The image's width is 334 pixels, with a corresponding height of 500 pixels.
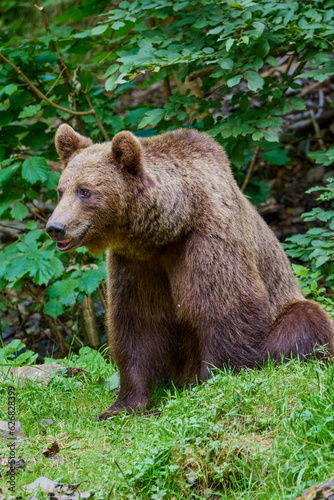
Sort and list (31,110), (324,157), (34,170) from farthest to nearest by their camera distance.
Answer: (31,110), (34,170), (324,157)

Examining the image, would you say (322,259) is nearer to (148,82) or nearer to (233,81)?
(233,81)

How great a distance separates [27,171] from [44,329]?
12.9ft

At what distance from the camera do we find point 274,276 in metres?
5.76

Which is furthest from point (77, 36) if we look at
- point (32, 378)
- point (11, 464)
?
point (11, 464)

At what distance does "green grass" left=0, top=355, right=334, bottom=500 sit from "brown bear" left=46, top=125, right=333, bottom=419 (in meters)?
0.48

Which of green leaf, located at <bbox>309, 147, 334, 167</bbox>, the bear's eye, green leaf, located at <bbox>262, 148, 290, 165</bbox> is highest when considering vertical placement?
the bear's eye

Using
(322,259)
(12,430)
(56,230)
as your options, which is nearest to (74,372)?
(12,430)

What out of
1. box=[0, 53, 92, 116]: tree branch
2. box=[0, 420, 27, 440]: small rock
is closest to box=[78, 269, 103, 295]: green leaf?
box=[0, 53, 92, 116]: tree branch

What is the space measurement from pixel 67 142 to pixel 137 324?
1.76m

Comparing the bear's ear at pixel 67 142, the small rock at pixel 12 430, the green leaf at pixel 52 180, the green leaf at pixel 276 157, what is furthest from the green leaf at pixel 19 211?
the green leaf at pixel 276 157

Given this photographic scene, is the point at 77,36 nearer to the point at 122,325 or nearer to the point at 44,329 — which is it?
the point at 122,325

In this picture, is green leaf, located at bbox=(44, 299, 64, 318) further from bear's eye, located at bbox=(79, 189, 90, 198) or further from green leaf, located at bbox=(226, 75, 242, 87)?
green leaf, located at bbox=(226, 75, 242, 87)

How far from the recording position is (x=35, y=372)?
615 centimetres

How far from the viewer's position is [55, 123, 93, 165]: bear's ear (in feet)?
17.9
